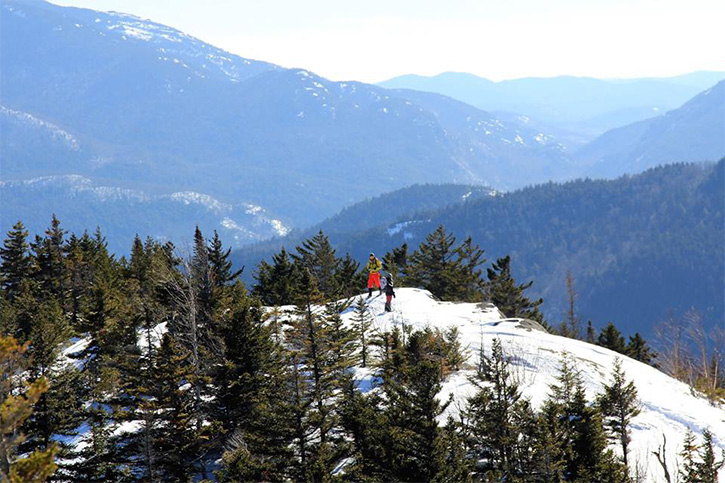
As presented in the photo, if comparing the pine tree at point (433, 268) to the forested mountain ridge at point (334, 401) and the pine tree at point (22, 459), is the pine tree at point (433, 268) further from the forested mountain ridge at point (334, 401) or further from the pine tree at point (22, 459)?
the pine tree at point (22, 459)

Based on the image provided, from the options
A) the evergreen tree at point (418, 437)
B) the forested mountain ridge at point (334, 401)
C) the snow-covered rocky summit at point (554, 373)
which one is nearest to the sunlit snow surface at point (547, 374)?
the snow-covered rocky summit at point (554, 373)

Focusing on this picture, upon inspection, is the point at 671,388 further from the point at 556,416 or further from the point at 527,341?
the point at 556,416

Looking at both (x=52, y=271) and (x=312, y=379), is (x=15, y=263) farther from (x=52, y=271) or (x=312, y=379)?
(x=312, y=379)

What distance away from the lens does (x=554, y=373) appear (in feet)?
92.8

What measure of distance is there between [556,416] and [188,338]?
19159mm

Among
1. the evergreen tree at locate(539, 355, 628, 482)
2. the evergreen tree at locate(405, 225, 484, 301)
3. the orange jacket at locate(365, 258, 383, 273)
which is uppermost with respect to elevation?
the orange jacket at locate(365, 258, 383, 273)

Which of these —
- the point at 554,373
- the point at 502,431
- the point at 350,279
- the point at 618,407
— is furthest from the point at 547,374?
the point at 350,279

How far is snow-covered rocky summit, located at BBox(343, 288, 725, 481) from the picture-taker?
24.2m

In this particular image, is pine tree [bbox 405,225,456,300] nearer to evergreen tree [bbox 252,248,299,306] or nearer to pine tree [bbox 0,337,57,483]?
evergreen tree [bbox 252,248,299,306]

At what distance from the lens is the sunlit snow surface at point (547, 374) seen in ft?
79.1

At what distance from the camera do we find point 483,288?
63.5 m

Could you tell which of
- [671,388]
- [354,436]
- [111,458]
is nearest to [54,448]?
[354,436]

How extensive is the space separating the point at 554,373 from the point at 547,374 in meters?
0.40

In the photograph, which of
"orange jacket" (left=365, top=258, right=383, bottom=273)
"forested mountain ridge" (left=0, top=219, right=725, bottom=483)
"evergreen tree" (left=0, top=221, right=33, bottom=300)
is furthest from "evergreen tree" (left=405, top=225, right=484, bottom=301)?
"evergreen tree" (left=0, top=221, right=33, bottom=300)
